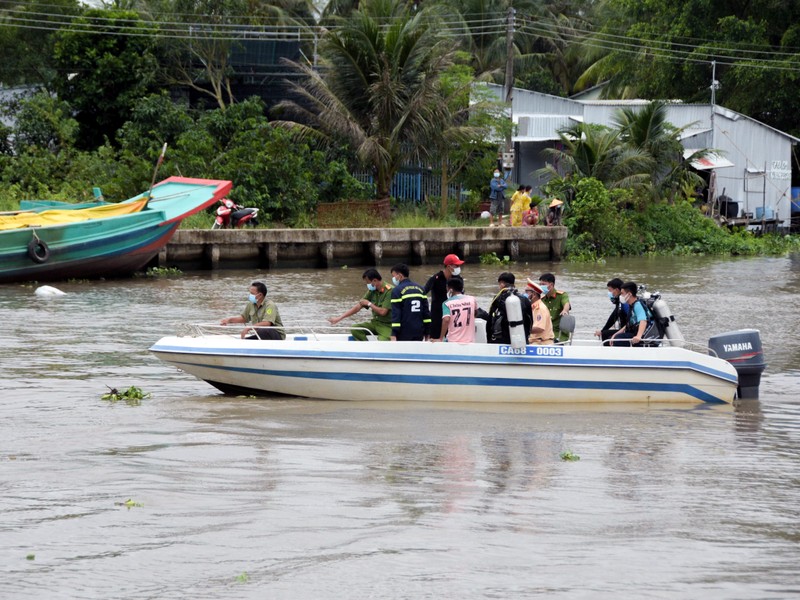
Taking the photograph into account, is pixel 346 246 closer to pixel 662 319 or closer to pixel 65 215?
pixel 65 215

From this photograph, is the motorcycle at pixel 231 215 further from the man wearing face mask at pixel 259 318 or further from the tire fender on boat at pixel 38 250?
the man wearing face mask at pixel 259 318

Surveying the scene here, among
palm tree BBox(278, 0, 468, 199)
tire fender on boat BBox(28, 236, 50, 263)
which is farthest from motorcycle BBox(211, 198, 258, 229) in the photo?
tire fender on boat BBox(28, 236, 50, 263)

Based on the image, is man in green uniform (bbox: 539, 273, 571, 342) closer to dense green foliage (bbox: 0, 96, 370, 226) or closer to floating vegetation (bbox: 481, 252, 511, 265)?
floating vegetation (bbox: 481, 252, 511, 265)

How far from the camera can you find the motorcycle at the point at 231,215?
1168 inches

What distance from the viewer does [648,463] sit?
391 inches

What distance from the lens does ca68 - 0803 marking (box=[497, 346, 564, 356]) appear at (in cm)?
1192

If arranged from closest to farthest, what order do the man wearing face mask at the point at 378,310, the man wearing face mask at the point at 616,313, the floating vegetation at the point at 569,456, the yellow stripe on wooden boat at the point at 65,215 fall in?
the floating vegetation at the point at 569,456
the man wearing face mask at the point at 378,310
the man wearing face mask at the point at 616,313
the yellow stripe on wooden boat at the point at 65,215

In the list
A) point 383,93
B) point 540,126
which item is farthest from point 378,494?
point 540,126

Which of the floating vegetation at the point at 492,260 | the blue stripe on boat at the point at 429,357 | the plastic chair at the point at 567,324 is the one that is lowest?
the blue stripe on boat at the point at 429,357

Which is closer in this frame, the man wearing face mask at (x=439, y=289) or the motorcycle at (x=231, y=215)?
the man wearing face mask at (x=439, y=289)

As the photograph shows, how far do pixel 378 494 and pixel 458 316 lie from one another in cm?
376

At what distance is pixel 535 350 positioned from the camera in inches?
472

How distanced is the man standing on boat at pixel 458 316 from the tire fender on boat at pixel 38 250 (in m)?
14.7

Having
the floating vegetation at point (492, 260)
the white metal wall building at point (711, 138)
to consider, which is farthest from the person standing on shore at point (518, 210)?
the white metal wall building at point (711, 138)
